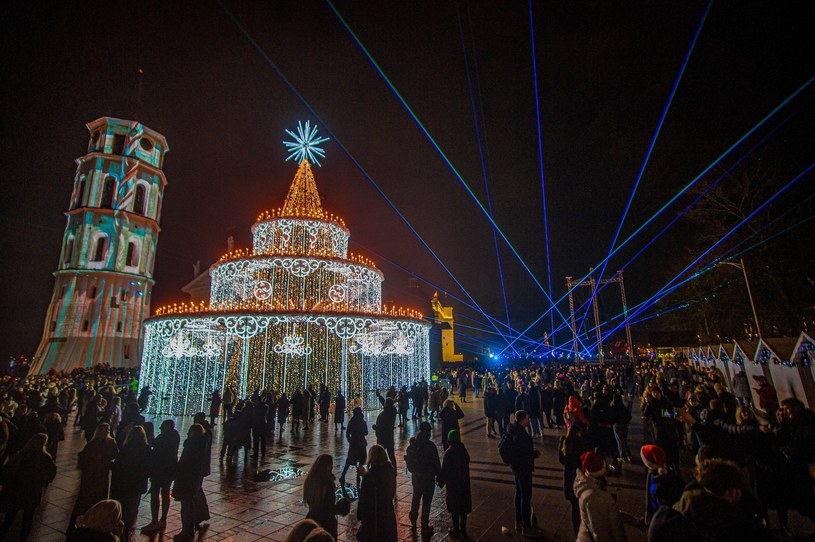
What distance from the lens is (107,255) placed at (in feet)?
128

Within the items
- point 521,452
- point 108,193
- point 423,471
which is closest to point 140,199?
point 108,193

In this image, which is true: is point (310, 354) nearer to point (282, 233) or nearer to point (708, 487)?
point (282, 233)

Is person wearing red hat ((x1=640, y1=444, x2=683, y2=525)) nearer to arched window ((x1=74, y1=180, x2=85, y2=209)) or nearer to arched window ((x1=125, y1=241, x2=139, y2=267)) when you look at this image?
arched window ((x1=125, y1=241, x2=139, y2=267))

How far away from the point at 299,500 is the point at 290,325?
11941mm

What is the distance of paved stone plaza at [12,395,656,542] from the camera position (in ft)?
17.9

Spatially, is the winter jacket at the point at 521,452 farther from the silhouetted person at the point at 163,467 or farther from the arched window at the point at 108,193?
the arched window at the point at 108,193

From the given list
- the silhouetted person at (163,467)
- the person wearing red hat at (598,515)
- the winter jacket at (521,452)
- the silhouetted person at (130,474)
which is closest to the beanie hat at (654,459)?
the person wearing red hat at (598,515)

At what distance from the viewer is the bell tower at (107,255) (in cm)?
3641

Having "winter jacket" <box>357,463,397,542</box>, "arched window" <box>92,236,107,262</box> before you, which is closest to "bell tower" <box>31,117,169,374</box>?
"arched window" <box>92,236,107,262</box>

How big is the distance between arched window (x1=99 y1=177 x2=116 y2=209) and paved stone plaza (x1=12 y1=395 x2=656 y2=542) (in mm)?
39255

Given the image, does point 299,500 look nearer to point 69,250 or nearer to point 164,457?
point 164,457

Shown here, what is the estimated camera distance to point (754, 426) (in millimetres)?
5398

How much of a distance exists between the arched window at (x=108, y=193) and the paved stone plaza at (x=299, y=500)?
129 feet

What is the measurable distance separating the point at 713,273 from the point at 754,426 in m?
23.7
